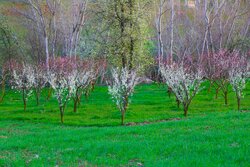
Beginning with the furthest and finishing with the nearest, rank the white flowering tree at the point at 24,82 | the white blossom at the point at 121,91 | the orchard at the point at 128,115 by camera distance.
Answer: the white flowering tree at the point at 24,82, the white blossom at the point at 121,91, the orchard at the point at 128,115

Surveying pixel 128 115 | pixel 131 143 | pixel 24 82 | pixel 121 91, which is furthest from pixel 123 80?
pixel 24 82

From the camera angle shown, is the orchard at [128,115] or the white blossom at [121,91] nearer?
the orchard at [128,115]

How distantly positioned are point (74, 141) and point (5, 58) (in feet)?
121

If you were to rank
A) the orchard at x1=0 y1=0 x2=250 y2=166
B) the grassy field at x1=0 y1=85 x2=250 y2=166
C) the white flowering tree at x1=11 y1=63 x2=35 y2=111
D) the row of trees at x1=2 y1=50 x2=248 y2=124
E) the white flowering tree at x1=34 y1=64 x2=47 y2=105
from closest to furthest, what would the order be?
1. the grassy field at x1=0 y1=85 x2=250 y2=166
2. the orchard at x1=0 y1=0 x2=250 y2=166
3. the row of trees at x1=2 y1=50 x2=248 y2=124
4. the white flowering tree at x1=11 y1=63 x2=35 y2=111
5. the white flowering tree at x1=34 y1=64 x2=47 y2=105

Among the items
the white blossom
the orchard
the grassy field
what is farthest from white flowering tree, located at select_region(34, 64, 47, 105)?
the white blossom

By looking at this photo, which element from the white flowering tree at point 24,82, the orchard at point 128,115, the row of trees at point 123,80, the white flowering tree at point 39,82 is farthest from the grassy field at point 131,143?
the white flowering tree at point 39,82

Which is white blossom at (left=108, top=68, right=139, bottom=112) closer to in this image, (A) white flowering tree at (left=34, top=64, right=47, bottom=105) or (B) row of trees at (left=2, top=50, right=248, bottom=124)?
(B) row of trees at (left=2, top=50, right=248, bottom=124)

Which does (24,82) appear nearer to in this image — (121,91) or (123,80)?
(123,80)

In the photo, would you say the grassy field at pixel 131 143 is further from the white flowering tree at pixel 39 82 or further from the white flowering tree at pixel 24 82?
the white flowering tree at pixel 39 82

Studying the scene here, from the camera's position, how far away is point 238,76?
2462 cm

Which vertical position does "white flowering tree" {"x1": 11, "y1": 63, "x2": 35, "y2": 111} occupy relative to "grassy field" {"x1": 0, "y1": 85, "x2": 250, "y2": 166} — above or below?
above

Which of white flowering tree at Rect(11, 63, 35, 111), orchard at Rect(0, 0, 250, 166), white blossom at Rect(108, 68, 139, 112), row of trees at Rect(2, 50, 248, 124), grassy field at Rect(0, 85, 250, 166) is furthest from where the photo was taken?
white flowering tree at Rect(11, 63, 35, 111)

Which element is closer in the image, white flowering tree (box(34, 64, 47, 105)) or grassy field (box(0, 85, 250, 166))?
grassy field (box(0, 85, 250, 166))

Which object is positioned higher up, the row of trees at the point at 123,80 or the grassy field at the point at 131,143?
the row of trees at the point at 123,80
